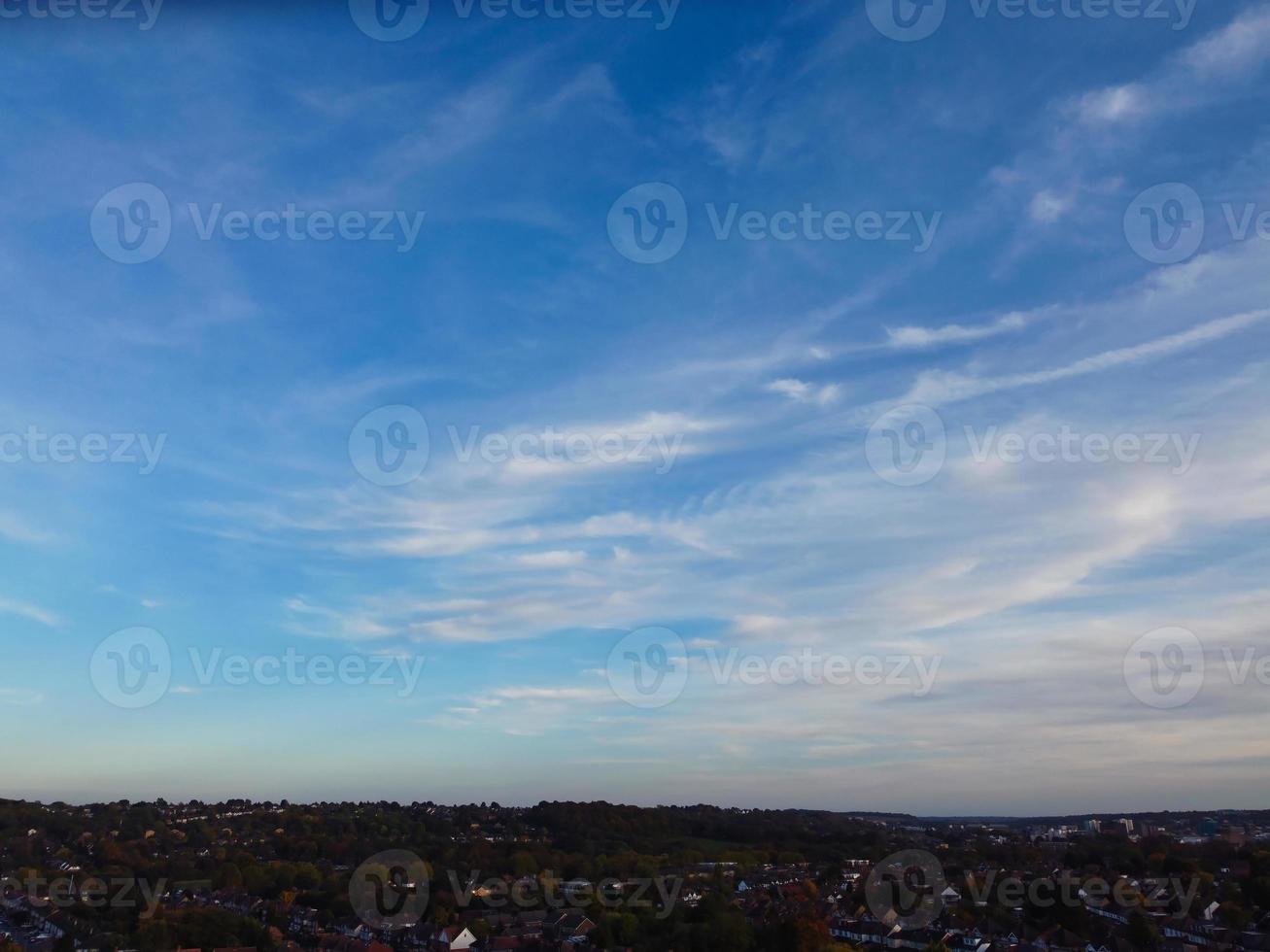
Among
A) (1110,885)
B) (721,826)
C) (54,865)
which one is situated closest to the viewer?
(1110,885)

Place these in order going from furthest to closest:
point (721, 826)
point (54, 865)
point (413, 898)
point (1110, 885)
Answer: point (721, 826)
point (54, 865)
point (413, 898)
point (1110, 885)

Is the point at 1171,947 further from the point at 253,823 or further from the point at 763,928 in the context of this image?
the point at 253,823

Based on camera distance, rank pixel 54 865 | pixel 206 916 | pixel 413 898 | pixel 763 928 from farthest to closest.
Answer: pixel 54 865, pixel 413 898, pixel 206 916, pixel 763 928

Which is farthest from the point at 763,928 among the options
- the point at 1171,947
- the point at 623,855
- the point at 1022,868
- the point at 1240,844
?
the point at 1240,844

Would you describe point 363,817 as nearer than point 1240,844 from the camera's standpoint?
No

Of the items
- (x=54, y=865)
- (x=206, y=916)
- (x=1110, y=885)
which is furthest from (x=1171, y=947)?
(x=54, y=865)

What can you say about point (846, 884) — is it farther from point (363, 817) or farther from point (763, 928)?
point (363, 817)
